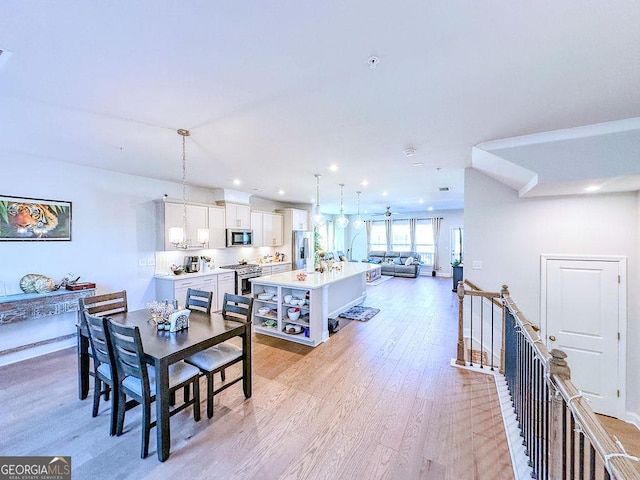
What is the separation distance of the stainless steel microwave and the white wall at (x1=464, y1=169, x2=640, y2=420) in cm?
475

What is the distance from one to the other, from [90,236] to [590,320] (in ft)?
24.1

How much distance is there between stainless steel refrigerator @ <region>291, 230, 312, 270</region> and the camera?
26.0 feet

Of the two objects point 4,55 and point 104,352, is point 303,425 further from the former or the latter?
point 4,55

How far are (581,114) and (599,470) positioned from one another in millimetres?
3136

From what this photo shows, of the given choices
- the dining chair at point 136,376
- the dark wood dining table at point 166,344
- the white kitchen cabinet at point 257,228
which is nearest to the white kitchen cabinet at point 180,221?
the white kitchen cabinet at point 257,228

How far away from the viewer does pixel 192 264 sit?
214 inches

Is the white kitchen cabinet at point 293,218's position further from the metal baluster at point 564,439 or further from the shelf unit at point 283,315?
the metal baluster at point 564,439

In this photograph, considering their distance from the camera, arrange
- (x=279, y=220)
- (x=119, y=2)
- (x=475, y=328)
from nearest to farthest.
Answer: (x=119, y=2), (x=475, y=328), (x=279, y=220)

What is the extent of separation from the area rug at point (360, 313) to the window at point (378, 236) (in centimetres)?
671

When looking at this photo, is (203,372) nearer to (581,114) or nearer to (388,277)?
(581,114)

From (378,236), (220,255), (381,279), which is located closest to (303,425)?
(220,255)

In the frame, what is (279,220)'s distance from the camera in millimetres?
7855

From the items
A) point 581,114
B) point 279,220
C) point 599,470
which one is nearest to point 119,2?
point 581,114

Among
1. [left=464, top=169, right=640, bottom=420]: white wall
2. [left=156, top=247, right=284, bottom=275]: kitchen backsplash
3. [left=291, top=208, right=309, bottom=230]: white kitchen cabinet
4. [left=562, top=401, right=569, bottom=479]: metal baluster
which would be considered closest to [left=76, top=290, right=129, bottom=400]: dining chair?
[left=156, top=247, right=284, bottom=275]: kitchen backsplash
